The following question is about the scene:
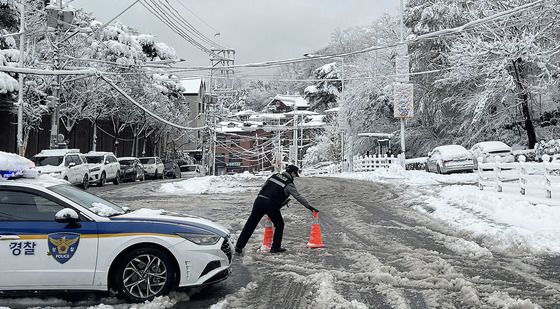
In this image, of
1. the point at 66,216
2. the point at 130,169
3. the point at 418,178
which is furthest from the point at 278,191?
the point at 130,169

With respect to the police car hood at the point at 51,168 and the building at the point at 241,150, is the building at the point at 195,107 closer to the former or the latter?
the building at the point at 241,150

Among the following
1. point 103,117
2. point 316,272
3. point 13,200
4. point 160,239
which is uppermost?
point 103,117

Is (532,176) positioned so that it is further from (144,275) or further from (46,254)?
(46,254)

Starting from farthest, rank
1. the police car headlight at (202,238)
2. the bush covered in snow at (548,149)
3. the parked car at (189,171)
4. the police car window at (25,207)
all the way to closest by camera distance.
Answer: the parked car at (189,171)
the bush covered in snow at (548,149)
the police car headlight at (202,238)
the police car window at (25,207)

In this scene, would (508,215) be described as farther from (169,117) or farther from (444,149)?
(169,117)

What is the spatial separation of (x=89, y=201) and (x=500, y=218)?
899 centimetres

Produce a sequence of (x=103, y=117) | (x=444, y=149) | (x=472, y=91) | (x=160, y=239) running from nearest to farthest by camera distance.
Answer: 1. (x=160, y=239)
2. (x=444, y=149)
3. (x=472, y=91)
4. (x=103, y=117)

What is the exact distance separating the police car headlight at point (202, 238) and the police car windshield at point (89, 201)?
980 millimetres

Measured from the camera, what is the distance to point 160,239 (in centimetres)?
643

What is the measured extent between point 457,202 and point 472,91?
23.4 m

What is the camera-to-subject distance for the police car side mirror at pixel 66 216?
20.6ft

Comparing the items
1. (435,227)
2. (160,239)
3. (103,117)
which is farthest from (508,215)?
(103,117)

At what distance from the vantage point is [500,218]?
1227cm

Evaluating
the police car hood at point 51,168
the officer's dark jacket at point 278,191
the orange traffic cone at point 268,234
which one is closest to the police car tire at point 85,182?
the police car hood at point 51,168
